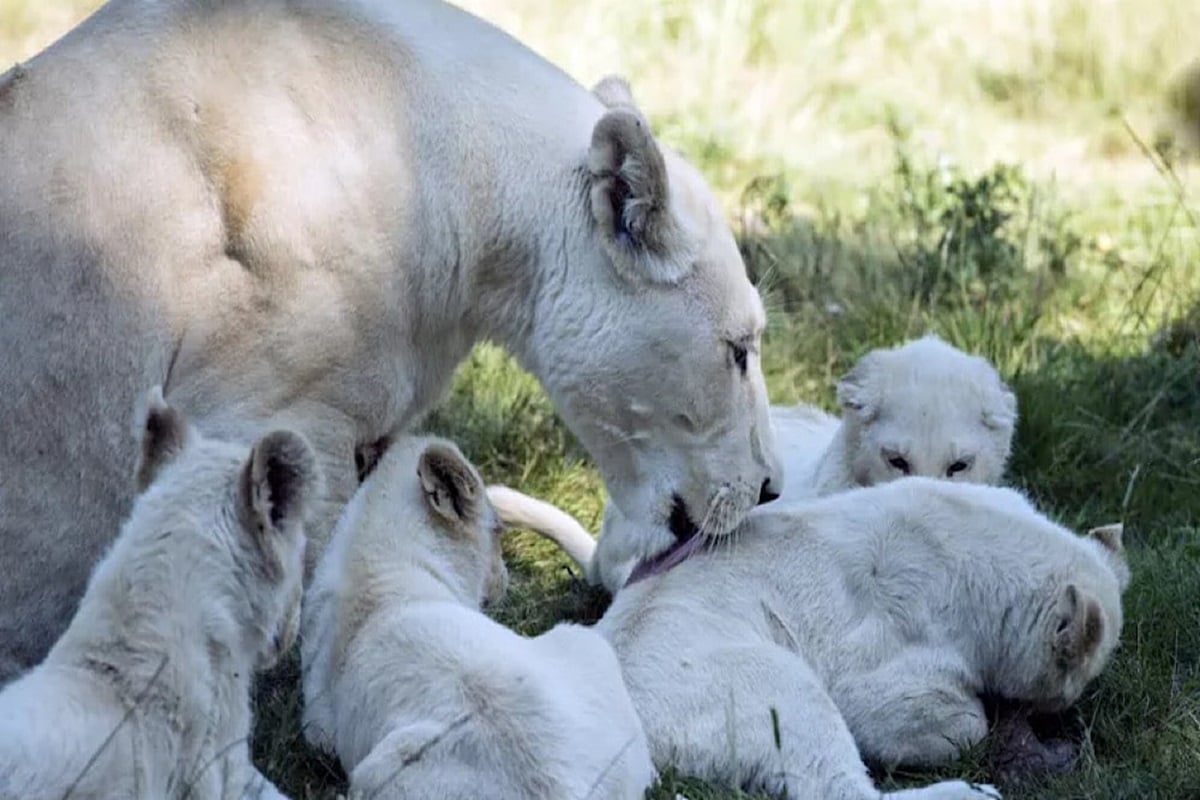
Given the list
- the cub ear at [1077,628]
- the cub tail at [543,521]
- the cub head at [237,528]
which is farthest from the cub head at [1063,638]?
the cub head at [237,528]

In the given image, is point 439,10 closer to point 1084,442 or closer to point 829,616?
point 829,616

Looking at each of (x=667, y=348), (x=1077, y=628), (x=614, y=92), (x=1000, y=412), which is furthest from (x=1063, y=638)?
(x=614, y=92)

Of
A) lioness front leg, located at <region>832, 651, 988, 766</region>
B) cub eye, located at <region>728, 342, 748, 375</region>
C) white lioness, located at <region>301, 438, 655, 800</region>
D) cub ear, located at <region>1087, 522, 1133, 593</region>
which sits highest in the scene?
cub eye, located at <region>728, 342, 748, 375</region>

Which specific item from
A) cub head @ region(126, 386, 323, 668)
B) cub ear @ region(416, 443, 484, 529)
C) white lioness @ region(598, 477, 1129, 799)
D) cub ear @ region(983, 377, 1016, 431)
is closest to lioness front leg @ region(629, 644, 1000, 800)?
white lioness @ region(598, 477, 1129, 799)

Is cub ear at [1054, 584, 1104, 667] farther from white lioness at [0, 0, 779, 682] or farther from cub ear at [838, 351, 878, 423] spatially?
cub ear at [838, 351, 878, 423]

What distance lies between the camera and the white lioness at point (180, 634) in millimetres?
4152

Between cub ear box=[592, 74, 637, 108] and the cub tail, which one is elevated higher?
cub ear box=[592, 74, 637, 108]

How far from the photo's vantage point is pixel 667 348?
18.4ft

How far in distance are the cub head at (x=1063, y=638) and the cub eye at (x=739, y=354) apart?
0.97 m

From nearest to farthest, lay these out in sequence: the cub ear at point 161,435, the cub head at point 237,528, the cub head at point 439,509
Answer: the cub head at point 237,528 < the cub ear at point 161,435 < the cub head at point 439,509

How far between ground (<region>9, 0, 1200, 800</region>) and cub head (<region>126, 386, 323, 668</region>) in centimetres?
68

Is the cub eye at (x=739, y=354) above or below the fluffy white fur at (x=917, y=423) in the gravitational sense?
above

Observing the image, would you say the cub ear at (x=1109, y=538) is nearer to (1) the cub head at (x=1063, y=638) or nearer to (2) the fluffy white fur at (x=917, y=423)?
(1) the cub head at (x=1063, y=638)

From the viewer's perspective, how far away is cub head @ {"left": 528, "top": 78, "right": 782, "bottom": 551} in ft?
18.3
